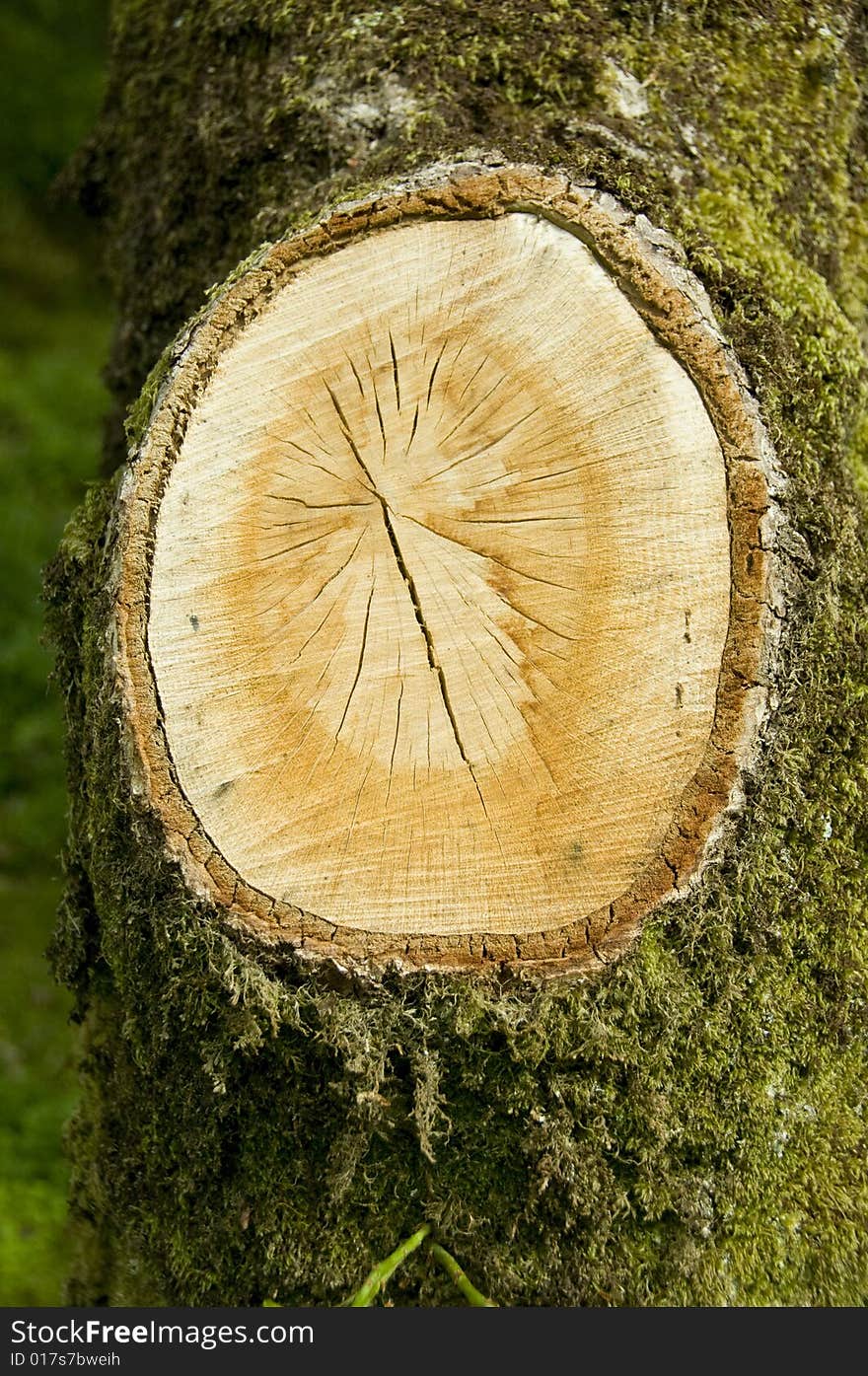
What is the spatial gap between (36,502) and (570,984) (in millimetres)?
4431

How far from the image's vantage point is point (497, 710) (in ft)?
5.76

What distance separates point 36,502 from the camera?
5.36 meters

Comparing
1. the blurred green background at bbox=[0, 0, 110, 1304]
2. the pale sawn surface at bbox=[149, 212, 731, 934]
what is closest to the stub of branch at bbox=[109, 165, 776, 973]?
the pale sawn surface at bbox=[149, 212, 731, 934]

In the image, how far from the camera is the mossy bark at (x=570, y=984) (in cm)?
180

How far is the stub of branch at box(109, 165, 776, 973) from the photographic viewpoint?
5.72ft

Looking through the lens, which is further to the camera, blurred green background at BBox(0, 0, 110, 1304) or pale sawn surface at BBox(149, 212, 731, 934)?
blurred green background at BBox(0, 0, 110, 1304)

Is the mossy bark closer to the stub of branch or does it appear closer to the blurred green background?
the stub of branch

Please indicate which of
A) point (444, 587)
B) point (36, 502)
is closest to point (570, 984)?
point (444, 587)

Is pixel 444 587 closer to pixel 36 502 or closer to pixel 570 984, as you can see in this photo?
pixel 570 984

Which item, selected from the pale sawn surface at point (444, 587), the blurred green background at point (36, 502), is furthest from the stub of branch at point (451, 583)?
the blurred green background at point (36, 502)

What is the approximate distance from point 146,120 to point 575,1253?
110 inches

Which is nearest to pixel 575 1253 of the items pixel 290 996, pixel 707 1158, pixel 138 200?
pixel 707 1158

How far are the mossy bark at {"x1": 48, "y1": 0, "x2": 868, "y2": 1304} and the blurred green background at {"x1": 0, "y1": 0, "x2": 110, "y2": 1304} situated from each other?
1.16 m

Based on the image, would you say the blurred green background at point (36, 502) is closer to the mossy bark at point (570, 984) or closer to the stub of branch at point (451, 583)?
the mossy bark at point (570, 984)
